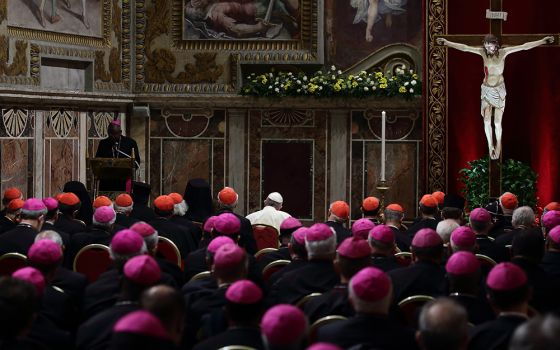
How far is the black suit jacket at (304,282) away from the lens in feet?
24.7

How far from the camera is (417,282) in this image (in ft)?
24.3

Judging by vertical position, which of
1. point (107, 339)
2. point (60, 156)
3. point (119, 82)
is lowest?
point (107, 339)

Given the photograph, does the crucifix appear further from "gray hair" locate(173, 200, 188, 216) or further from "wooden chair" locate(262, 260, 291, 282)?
"wooden chair" locate(262, 260, 291, 282)

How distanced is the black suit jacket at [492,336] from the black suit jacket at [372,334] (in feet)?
1.13

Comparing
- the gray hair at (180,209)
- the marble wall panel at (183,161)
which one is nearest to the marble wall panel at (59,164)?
the marble wall panel at (183,161)

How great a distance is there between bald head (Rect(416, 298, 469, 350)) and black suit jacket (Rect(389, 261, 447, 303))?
8.87 ft

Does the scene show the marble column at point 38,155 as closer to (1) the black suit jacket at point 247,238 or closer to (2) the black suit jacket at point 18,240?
(1) the black suit jacket at point 247,238

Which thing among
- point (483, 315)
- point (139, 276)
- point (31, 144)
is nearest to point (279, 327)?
point (139, 276)

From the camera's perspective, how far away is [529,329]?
13.1ft

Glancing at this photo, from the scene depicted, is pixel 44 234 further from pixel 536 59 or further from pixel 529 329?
pixel 536 59

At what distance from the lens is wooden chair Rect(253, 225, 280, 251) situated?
11555 mm

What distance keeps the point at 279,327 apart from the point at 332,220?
6.34 meters

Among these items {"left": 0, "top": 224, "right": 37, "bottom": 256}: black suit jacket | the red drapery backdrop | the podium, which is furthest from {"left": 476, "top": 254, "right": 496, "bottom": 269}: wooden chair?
the red drapery backdrop

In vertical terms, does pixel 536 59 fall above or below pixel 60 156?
above
